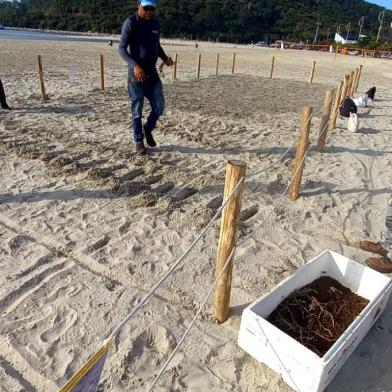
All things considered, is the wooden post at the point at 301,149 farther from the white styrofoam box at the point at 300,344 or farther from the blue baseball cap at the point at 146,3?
the blue baseball cap at the point at 146,3

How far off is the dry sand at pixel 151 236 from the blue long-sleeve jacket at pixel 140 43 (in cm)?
125

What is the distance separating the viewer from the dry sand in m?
2.14

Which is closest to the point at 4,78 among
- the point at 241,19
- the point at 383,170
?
the point at 383,170

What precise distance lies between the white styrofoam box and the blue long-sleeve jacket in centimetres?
341

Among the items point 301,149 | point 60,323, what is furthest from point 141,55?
point 60,323

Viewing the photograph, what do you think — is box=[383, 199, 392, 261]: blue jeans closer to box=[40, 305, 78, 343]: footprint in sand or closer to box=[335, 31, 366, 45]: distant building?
box=[40, 305, 78, 343]: footprint in sand

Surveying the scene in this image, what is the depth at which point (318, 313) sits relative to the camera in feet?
7.76

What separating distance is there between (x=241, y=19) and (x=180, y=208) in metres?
128

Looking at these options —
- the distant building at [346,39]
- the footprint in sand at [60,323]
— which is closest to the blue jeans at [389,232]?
the footprint in sand at [60,323]

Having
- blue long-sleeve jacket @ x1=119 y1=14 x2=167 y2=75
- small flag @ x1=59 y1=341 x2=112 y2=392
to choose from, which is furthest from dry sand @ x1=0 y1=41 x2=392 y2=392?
blue long-sleeve jacket @ x1=119 y1=14 x2=167 y2=75

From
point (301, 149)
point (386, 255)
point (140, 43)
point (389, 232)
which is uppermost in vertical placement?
point (140, 43)

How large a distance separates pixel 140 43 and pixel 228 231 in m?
3.44

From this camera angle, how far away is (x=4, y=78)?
11195mm

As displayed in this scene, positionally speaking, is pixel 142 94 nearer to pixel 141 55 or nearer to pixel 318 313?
pixel 141 55
